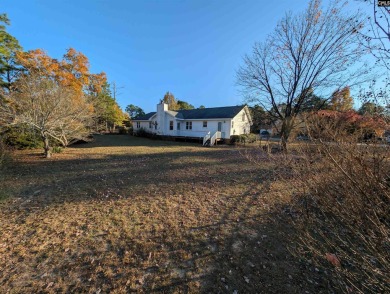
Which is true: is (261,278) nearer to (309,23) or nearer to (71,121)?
(71,121)

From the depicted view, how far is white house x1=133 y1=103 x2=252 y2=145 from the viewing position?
69.3ft

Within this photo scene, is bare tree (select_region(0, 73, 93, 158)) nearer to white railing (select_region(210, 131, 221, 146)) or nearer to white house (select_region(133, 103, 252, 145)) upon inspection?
white railing (select_region(210, 131, 221, 146))

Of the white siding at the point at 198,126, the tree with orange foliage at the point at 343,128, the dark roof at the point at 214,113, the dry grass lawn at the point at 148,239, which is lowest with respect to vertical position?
the dry grass lawn at the point at 148,239

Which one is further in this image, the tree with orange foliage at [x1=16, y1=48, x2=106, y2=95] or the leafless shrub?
the tree with orange foliage at [x1=16, y1=48, x2=106, y2=95]

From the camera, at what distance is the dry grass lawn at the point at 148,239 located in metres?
2.71

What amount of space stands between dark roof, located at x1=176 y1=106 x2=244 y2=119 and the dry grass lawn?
1561cm

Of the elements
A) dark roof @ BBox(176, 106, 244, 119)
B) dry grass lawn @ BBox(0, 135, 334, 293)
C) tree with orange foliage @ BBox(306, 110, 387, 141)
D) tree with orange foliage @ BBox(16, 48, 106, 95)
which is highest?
tree with orange foliage @ BBox(16, 48, 106, 95)

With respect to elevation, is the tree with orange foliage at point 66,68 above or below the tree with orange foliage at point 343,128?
above

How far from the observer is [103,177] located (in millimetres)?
7609

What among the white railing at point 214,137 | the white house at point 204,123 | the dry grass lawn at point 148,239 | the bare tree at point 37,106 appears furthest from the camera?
the white house at point 204,123

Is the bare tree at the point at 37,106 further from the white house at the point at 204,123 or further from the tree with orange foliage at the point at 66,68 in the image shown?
the white house at the point at 204,123

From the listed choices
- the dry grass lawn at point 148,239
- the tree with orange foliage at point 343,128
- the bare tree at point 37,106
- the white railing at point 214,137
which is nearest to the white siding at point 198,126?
the white railing at point 214,137

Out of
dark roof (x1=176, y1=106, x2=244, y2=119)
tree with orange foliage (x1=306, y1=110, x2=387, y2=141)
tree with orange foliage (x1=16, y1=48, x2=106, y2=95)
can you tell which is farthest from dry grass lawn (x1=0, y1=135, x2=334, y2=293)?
dark roof (x1=176, y1=106, x2=244, y2=119)

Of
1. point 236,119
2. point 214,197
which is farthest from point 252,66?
point 214,197
